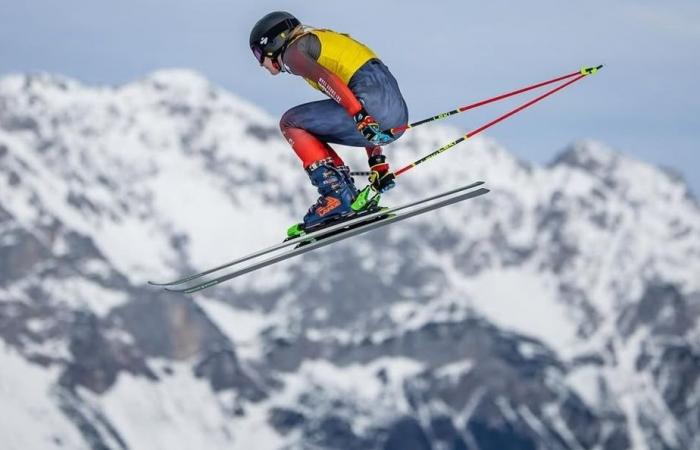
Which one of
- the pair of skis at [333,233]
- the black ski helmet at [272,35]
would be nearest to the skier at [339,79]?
the black ski helmet at [272,35]

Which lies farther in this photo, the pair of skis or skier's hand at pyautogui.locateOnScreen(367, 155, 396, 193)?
the pair of skis

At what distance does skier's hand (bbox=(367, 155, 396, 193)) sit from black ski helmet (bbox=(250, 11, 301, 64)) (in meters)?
3.03

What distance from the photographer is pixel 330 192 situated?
78.6 feet

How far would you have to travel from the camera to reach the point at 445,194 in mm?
24000

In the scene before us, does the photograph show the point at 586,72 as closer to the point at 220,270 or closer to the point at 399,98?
the point at 399,98

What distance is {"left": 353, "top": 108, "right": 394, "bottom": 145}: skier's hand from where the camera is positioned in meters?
22.1

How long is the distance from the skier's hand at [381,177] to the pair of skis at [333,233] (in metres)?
0.47

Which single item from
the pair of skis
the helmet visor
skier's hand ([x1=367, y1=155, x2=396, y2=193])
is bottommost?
the pair of skis

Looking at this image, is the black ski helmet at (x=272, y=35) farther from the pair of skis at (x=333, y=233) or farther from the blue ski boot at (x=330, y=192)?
the pair of skis at (x=333, y=233)

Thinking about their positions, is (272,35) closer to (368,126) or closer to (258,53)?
(258,53)

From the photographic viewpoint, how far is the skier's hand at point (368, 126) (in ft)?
72.4

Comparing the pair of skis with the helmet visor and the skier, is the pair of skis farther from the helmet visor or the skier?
the helmet visor

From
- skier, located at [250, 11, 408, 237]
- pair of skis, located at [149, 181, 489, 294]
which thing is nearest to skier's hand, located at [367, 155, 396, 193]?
skier, located at [250, 11, 408, 237]

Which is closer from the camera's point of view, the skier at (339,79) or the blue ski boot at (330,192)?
the skier at (339,79)
